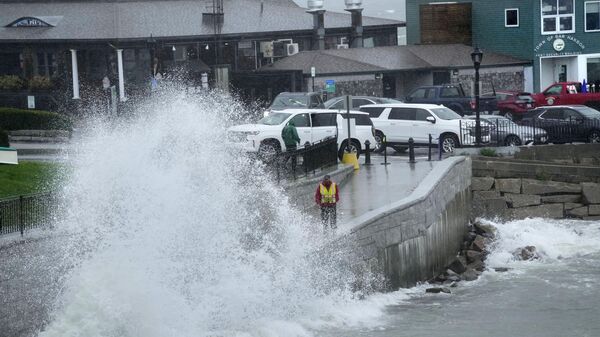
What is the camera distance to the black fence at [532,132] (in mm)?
39031

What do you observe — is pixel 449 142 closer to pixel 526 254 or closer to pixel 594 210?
pixel 594 210

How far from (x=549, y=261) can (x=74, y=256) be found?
14589 mm

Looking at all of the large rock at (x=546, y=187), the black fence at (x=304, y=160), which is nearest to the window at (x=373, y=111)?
the large rock at (x=546, y=187)

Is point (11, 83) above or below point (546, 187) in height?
above

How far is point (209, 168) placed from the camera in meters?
20.4

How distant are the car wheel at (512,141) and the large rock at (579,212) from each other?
158 inches

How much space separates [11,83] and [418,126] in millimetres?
23167

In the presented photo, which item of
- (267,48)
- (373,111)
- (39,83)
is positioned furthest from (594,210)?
(39,83)

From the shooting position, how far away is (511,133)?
39688 millimetres

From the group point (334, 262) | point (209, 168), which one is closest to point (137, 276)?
point (209, 168)

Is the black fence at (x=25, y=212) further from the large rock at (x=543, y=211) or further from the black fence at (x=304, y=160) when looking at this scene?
the large rock at (x=543, y=211)

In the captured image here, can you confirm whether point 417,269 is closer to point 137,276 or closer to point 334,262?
point 334,262

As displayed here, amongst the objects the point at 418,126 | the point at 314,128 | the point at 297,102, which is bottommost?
the point at 418,126

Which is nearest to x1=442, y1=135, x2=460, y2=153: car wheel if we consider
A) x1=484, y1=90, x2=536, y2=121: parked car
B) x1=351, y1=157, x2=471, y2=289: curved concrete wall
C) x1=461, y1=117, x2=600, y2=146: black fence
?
x1=461, y1=117, x2=600, y2=146: black fence
